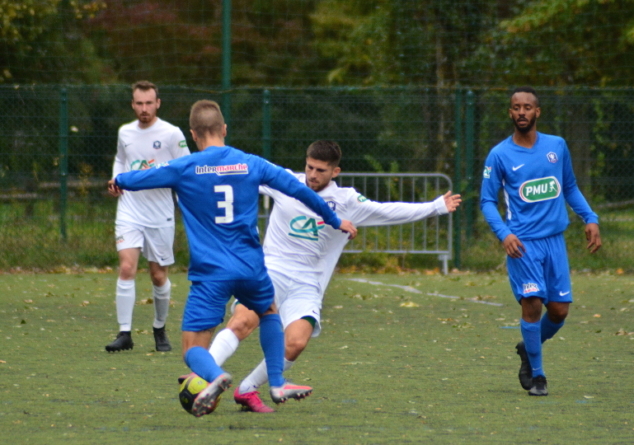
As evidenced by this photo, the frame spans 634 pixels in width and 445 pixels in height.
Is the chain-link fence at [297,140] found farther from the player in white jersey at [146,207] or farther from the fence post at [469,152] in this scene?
the player in white jersey at [146,207]

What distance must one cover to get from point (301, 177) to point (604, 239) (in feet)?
30.6

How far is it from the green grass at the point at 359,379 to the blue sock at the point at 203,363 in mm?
284

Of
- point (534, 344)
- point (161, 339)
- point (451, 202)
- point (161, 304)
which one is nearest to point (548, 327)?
point (534, 344)

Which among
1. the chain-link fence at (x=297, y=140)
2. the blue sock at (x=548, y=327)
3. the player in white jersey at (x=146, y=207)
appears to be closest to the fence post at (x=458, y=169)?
the chain-link fence at (x=297, y=140)

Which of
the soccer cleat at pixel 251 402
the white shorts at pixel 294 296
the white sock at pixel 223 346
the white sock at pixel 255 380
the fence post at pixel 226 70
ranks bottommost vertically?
the soccer cleat at pixel 251 402

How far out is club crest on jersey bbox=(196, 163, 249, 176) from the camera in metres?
5.16

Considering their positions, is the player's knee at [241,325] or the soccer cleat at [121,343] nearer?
the player's knee at [241,325]

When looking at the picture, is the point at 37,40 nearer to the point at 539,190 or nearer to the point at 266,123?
the point at 266,123

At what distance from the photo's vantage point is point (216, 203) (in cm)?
515

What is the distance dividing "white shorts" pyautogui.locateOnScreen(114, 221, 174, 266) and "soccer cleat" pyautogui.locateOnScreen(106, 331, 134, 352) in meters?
0.68

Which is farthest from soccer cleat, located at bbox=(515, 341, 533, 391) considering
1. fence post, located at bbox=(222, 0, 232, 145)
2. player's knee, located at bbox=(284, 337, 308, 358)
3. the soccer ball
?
fence post, located at bbox=(222, 0, 232, 145)

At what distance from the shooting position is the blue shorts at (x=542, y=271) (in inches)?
244

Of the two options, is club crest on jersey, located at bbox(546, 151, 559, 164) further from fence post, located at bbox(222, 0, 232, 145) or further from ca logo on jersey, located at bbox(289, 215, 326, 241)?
fence post, located at bbox(222, 0, 232, 145)

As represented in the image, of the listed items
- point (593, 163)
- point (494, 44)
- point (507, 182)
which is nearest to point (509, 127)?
point (593, 163)
